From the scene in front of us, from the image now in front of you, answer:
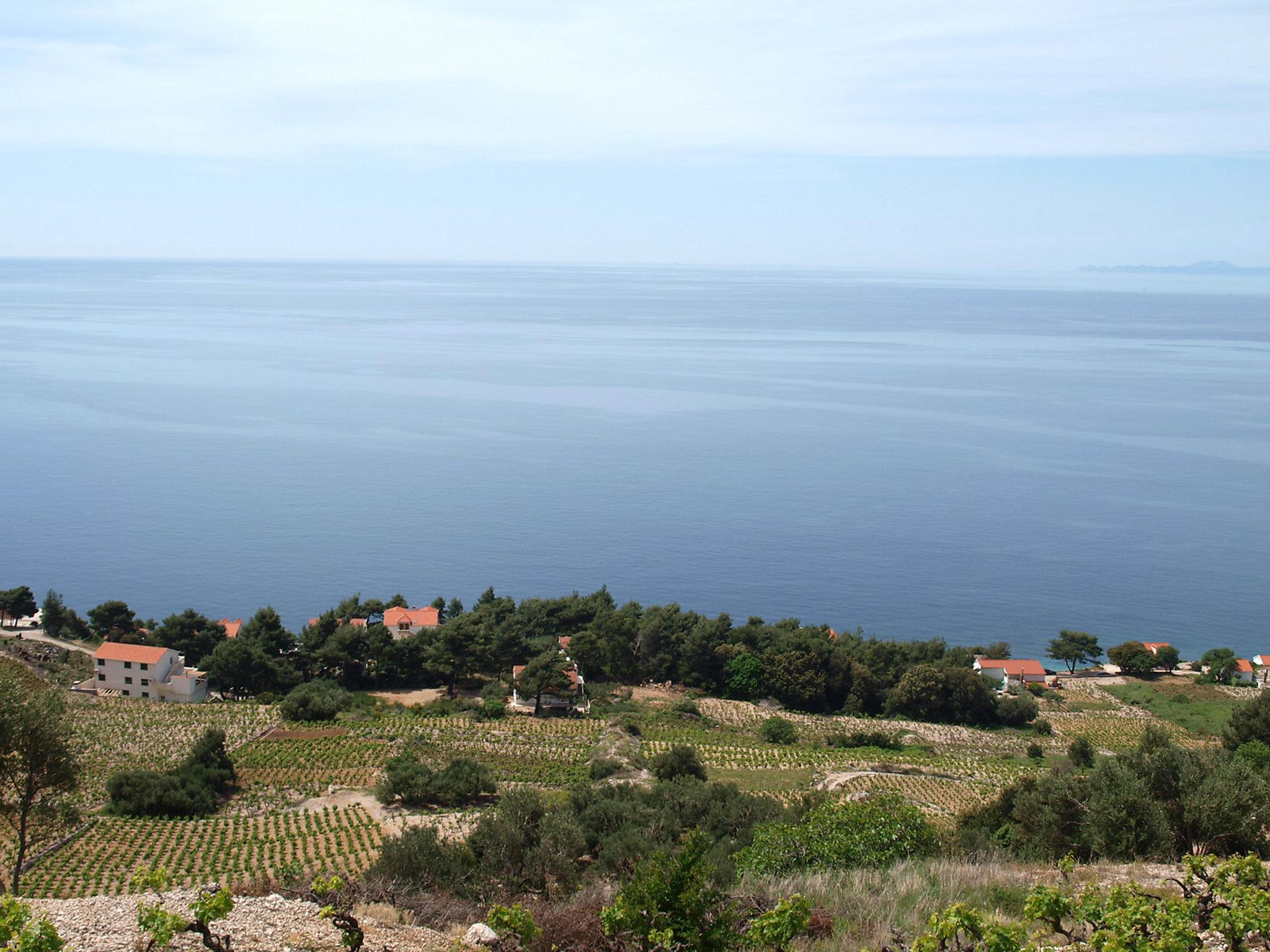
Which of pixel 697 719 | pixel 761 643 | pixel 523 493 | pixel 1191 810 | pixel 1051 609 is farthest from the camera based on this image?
pixel 523 493

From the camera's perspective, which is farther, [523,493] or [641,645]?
[523,493]

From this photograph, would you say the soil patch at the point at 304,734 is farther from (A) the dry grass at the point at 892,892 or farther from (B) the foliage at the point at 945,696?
(A) the dry grass at the point at 892,892

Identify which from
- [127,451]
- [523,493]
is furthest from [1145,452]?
[127,451]

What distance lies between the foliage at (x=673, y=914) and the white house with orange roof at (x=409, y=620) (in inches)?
1354

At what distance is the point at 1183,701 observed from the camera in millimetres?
38625

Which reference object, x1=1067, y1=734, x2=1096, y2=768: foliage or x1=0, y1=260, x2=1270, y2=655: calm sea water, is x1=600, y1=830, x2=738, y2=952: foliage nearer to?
x1=1067, y1=734, x2=1096, y2=768: foliage

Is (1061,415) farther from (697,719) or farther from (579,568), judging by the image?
(697,719)

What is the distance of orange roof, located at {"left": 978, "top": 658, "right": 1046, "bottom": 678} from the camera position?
41.7 meters

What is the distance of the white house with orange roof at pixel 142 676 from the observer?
1449 inches

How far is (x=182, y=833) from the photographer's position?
2084 cm

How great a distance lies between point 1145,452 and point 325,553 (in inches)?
2503

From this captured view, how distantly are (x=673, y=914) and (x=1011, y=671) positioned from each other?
3734 centimetres

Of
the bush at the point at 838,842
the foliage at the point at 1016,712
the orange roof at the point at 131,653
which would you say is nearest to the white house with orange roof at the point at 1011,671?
the foliage at the point at 1016,712

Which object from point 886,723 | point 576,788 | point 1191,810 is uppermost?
point 1191,810
